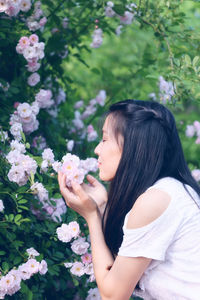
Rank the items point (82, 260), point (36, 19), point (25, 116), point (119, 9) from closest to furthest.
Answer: point (82, 260) → point (25, 116) → point (36, 19) → point (119, 9)

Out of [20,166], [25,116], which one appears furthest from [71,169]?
[25,116]

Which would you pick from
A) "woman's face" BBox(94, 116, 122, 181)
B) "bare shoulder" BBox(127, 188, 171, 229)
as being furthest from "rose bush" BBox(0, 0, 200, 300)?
"bare shoulder" BBox(127, 188, 171, 229)

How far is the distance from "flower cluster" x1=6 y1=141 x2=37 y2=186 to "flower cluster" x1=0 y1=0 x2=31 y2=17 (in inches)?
29.8

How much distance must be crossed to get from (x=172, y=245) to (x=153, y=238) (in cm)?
14

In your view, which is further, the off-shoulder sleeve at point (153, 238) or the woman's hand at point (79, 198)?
the woman's hand at point (79, 198)

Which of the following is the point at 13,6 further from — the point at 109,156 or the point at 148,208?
the point at 148,208

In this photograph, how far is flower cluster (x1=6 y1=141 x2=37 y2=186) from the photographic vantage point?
6.50ft

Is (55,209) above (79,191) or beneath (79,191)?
beneath

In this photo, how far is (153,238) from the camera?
1.84 metres

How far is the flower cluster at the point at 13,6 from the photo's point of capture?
2275 mm

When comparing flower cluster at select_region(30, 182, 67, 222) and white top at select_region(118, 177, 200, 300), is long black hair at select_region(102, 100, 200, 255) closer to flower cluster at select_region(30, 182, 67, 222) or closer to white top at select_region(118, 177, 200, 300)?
white top at select_region(118, 177, 200, 300)

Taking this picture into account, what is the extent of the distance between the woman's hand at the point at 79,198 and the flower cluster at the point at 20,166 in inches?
5.1

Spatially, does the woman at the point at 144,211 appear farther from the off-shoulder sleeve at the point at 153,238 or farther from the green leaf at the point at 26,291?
the green leaf at the point at 26,291

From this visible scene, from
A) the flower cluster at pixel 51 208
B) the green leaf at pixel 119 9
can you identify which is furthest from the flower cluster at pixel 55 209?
the green leaf at pixel 119 9
